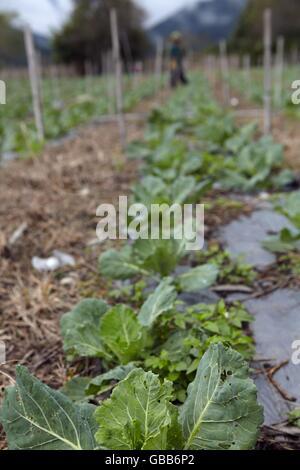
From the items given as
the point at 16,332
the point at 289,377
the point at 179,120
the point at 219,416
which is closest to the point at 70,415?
the point at 219,416

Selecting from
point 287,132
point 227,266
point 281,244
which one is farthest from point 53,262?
point 287,132

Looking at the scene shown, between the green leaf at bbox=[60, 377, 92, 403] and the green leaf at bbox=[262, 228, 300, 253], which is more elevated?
the green leaf at bbox=[262, 228, 300, 253]

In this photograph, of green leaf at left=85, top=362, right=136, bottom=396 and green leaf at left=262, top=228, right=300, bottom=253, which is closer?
green leaf at left=85, top=362, right=136, bottom=396

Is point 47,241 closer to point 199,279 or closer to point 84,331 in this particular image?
point 199,279

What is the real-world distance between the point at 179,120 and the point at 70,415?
6.55m

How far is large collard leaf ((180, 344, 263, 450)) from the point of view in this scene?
4.01 feet

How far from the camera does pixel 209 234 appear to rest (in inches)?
119

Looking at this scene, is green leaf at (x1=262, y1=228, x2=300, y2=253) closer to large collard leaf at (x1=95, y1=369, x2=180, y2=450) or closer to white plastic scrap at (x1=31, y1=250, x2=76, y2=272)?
white plastic scrap at (x1=31, y1=250, x2=76, y2=272)

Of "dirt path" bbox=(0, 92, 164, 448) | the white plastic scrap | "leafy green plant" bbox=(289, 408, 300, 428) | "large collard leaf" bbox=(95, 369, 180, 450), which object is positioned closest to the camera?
"large collard leaf" bbox=(95, 369, 180, 450)

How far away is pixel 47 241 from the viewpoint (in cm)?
300

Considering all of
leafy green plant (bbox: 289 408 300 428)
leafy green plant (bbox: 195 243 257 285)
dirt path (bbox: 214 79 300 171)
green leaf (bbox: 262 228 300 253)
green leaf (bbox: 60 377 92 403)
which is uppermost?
dirt path (bbox: 214 79 300 171)

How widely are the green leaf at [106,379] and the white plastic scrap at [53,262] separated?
1.13 metres

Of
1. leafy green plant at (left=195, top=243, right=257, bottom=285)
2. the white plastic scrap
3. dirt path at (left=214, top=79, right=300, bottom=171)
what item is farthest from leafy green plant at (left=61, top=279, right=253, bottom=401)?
dirt path at (left=214, top=79, right=300, bottom=171)
